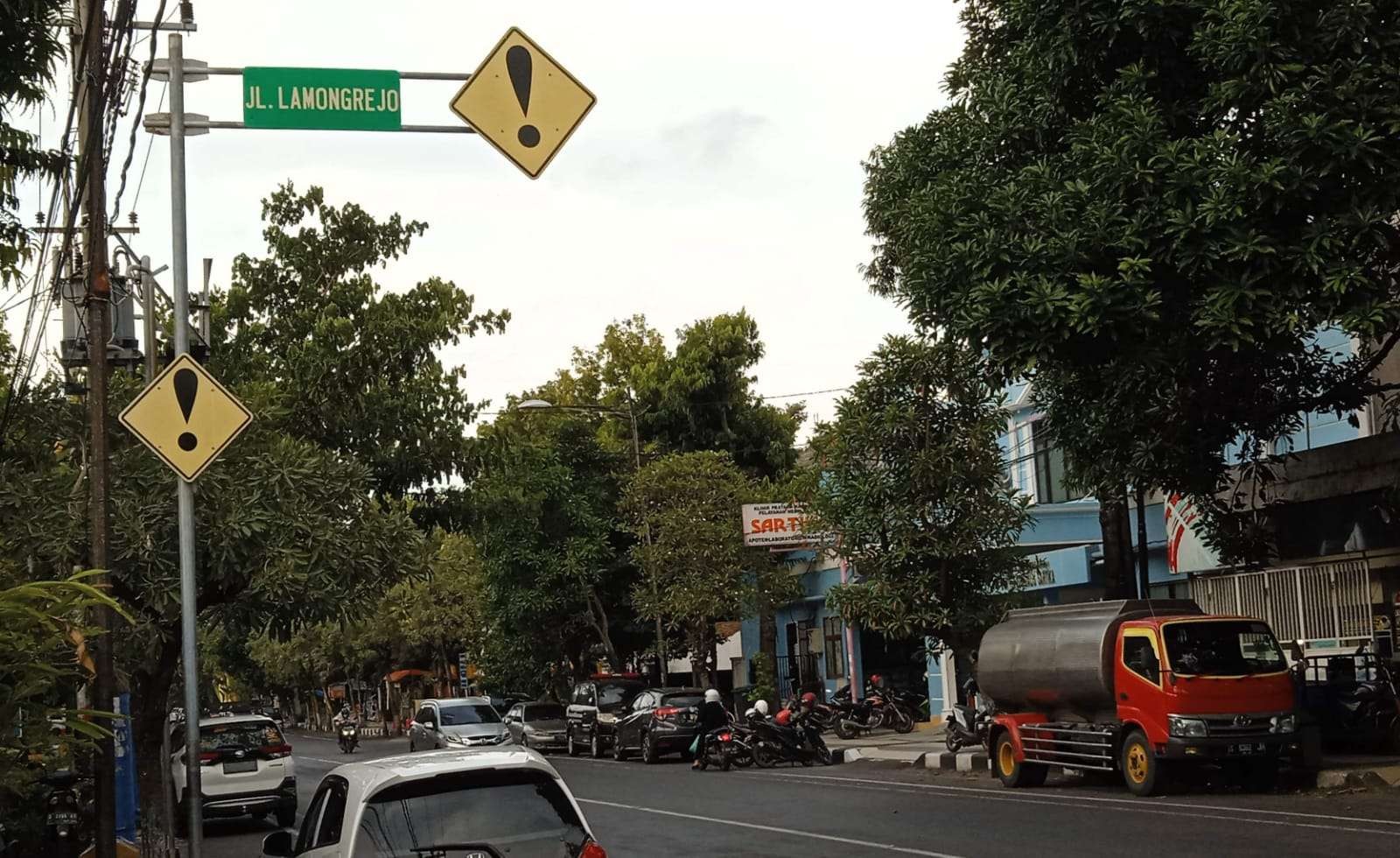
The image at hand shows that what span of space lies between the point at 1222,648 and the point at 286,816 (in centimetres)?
1347

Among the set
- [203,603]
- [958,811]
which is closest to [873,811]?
[958,811]

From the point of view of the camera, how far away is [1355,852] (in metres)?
13.7

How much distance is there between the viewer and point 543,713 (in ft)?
154

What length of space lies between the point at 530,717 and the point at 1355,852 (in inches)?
1379

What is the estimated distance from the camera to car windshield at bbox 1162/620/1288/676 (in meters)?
20.5

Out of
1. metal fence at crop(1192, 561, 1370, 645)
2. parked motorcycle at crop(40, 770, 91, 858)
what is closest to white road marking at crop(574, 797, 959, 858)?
parked motorcycle at crop(40, 770, 91, 858)

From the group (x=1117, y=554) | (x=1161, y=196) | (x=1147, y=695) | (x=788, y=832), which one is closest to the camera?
(x=1161, y=196)

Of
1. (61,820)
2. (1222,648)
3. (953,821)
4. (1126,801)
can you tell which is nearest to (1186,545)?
(1222,648)

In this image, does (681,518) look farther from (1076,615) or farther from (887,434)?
(1076,615)

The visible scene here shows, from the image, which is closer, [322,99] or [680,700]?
[322,99]

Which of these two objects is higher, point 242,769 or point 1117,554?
point 1117,554

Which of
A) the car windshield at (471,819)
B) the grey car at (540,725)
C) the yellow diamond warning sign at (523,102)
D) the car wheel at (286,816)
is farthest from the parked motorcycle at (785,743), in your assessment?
the yellow diamond warning sign at (523,102)

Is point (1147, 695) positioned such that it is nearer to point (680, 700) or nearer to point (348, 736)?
point (680, 700)

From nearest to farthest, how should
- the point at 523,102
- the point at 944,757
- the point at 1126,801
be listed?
the point at 523,102
the point at 1126,801
the point at 944,757
